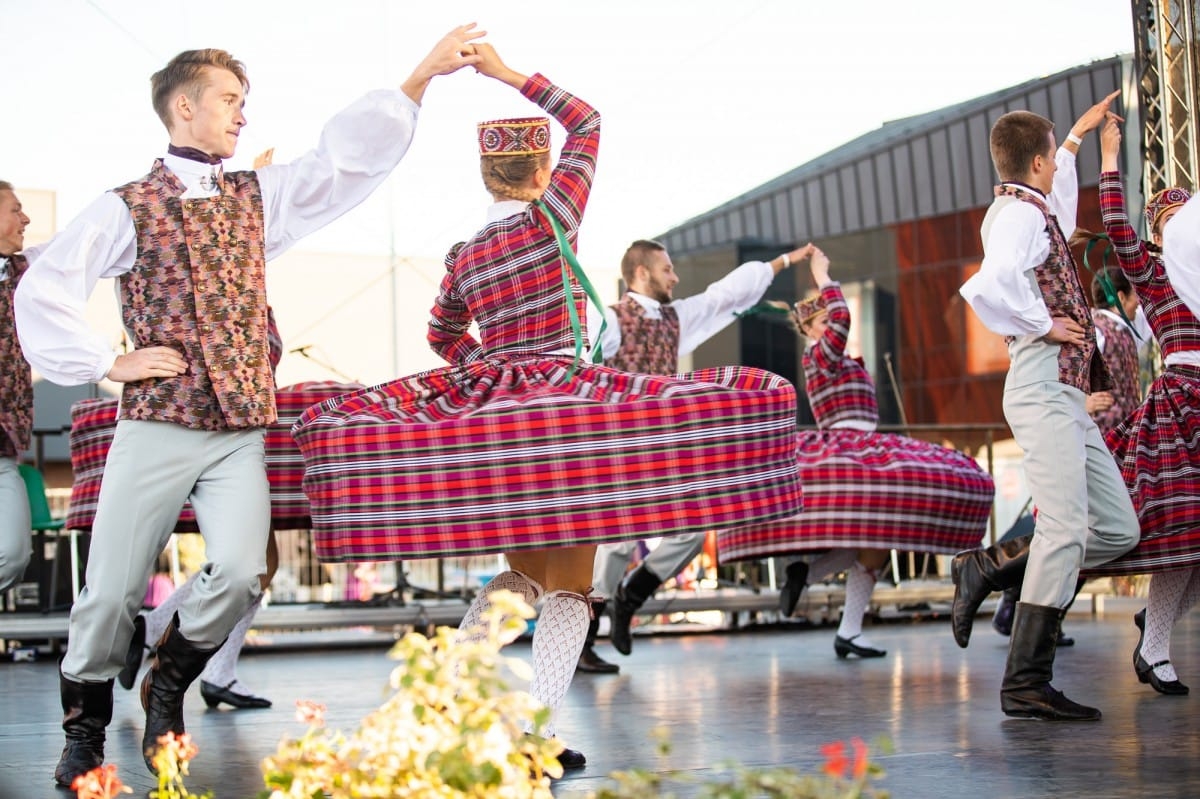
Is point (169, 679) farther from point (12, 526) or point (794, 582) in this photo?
point (794, 582)

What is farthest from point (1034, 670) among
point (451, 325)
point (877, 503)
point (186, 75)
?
point (186, 75)

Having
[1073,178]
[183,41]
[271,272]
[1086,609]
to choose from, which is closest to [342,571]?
[271,272]

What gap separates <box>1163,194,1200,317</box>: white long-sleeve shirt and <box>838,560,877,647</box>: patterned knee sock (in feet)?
7.64

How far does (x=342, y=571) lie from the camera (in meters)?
10.7

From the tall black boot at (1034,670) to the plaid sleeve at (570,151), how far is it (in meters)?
1.54

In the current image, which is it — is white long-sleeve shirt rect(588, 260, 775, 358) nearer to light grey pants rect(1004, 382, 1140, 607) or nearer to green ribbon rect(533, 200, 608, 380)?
light grey pants rect(1004, 382, 1140, 607)

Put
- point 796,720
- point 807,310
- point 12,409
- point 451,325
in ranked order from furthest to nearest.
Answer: point 807,310, point 12,409, point 796,720, point 451,325

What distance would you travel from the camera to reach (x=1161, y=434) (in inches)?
168

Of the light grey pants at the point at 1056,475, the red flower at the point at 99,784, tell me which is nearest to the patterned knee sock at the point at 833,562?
the light grey pants at the point at 1056,475

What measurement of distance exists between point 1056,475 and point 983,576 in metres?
0.62

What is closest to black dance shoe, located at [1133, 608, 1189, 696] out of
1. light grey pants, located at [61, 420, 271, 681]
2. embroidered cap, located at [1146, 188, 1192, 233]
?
embroidered cap, located at [1146, 188, 1192, 233]

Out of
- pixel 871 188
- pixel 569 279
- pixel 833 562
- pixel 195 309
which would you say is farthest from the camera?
pixel 871 188

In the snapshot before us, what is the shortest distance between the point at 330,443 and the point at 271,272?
5653 millimetres

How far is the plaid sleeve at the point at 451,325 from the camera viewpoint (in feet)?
11.6
